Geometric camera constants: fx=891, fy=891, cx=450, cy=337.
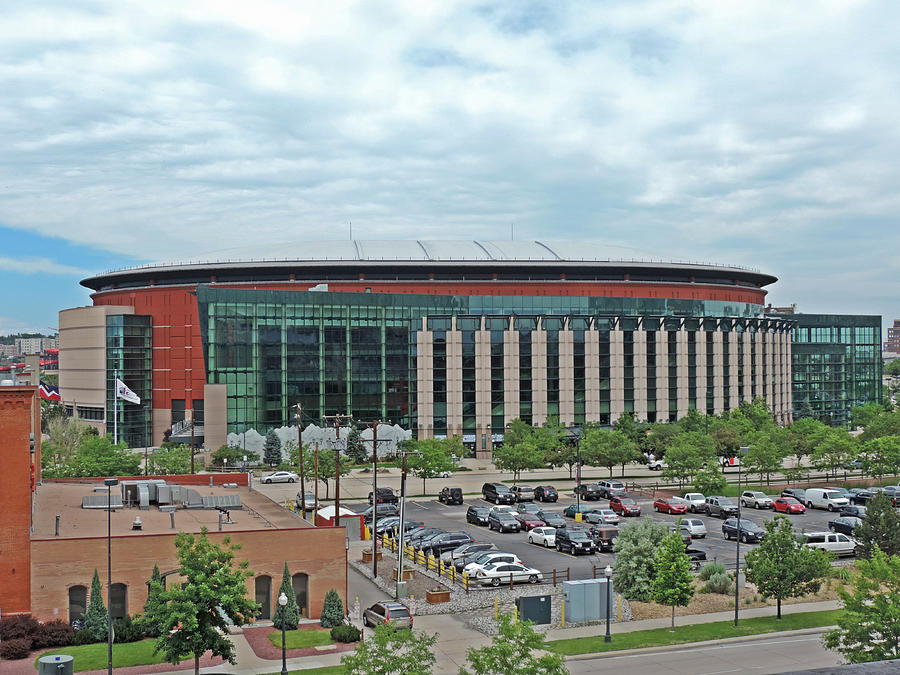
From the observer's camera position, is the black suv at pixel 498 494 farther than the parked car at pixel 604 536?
Yes

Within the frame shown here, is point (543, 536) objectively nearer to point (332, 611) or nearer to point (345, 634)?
point (332, 611)

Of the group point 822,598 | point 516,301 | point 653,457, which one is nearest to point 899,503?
point 822,598

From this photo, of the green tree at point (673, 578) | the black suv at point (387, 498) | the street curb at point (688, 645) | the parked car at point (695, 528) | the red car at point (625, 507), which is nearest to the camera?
the street curb at point (688, 645)

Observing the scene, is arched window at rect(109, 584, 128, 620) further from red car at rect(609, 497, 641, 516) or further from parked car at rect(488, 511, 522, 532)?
red car at rect(609, 497, 641, 516)

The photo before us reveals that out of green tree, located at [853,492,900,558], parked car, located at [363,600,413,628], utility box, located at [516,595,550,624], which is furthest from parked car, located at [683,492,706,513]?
parked car, located at [363,600,413,628]

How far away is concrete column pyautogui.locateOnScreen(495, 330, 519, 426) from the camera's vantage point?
11669cm

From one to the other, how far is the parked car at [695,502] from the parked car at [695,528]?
38.3 ft

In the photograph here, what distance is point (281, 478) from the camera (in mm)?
95438

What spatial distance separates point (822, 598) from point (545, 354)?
7377 centimetres

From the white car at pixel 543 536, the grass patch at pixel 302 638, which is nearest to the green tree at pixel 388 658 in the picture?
the grass patch at pixel 302 638

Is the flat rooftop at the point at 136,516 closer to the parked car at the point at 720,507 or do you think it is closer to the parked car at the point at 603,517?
the parked car at the point at 603,517

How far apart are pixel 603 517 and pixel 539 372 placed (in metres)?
52.1

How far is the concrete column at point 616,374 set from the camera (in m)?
121

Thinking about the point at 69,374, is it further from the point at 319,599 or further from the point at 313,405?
the point at 319,599
